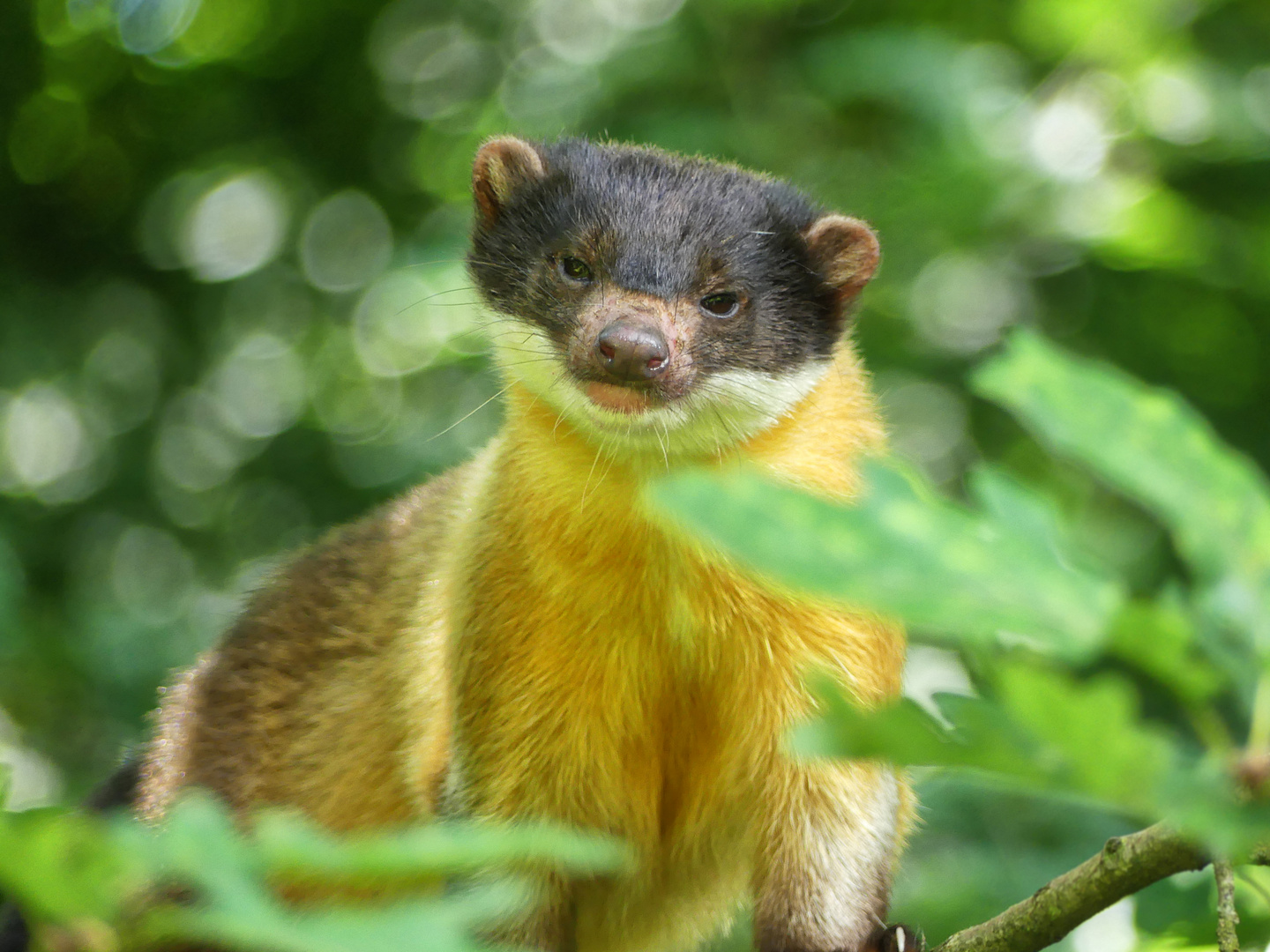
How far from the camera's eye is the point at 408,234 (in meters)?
9.84

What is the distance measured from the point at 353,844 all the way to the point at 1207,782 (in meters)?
1.00

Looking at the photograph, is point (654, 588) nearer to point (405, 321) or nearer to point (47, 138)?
point (405, 321)

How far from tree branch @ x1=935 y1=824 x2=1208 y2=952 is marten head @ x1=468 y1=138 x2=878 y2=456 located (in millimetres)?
2283

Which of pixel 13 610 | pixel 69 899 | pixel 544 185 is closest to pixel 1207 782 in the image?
pixel 69 899

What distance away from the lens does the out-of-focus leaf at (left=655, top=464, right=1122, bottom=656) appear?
1335 millimetres

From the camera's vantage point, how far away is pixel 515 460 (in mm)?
5695

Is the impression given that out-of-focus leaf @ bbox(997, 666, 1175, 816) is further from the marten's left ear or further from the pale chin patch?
the marten's left ear

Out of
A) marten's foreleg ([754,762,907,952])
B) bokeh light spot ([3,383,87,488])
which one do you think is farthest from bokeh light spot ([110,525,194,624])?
marten's foreleg ([754,762,907,952])

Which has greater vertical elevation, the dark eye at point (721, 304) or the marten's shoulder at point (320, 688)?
the dark eye at point (721, 304)

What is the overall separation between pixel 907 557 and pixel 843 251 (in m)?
4.73

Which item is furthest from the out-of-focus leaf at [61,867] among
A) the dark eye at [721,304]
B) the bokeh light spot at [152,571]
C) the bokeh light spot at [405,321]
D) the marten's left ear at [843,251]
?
the bokeh light spot at [152,571]

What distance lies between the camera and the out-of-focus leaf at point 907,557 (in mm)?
1335

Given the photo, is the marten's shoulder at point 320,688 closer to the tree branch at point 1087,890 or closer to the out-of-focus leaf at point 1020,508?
the tree branch at point 1087,890

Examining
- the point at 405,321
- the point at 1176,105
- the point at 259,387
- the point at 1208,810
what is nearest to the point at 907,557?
the point at 1208,810
